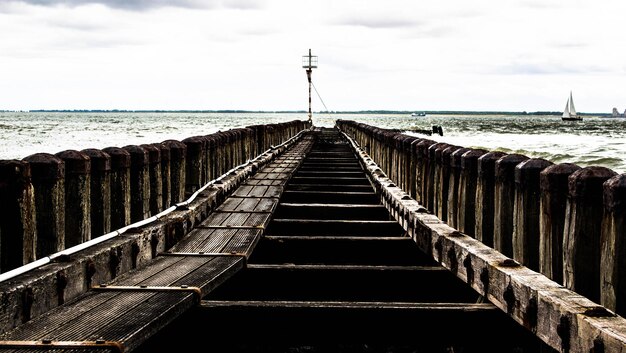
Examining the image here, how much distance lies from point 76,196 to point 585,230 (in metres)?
3.44

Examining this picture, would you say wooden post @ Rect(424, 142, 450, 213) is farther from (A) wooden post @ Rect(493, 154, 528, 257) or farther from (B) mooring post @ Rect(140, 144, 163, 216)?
(B) mooring post @ Rect(140, 144, 163, 216)

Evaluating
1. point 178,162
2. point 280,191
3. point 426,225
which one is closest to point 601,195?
point 426,225

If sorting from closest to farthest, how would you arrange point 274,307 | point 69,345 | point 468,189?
point 69,345 → point 274,307 → point 468,189

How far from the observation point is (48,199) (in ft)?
14.7

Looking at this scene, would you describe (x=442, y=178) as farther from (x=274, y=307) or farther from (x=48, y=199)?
(x=48, y=199)

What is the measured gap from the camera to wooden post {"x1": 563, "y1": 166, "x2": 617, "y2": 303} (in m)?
3.63

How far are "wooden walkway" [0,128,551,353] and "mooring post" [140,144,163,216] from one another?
465 millimetres

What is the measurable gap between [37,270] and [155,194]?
105 inches

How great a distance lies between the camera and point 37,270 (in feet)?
12.9

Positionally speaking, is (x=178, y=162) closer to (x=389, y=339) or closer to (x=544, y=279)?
(x=389, y=339)

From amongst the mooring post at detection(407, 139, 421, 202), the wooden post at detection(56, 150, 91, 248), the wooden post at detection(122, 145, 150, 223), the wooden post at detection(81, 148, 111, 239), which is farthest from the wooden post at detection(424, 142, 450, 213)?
the wooden post at detection(56, 150, 91, 248)

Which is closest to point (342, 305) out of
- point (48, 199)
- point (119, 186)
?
point (48, 199)

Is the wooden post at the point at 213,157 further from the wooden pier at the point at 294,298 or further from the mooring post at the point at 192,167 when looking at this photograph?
the wooden pier at the point at 294,298

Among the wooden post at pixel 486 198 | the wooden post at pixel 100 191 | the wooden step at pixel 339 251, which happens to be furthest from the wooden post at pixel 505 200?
the wooden post at pixel 100 191
